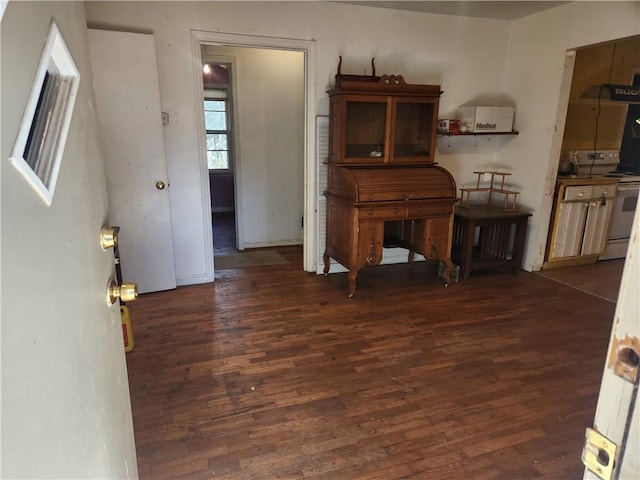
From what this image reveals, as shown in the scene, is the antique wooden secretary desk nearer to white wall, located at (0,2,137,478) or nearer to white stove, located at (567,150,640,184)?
white stove, located at (567,150,640,184)

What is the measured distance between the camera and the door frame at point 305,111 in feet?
10.5

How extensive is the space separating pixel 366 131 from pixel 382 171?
15.5 inches

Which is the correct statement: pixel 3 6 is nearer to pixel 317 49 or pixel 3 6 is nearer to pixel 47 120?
pixel 47 120

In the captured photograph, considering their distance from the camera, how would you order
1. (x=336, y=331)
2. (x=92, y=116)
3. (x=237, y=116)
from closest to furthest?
1. (x=92, y=116)
2. (x=336, y=331)
3. (x=237, y=116)

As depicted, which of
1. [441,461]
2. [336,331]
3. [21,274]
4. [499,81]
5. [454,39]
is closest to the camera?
[21,274]

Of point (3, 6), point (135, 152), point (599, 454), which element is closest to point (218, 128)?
point (135, 152)

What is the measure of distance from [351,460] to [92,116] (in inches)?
60.0

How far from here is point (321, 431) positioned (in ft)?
5.96

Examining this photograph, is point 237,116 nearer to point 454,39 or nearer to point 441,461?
point 454,39

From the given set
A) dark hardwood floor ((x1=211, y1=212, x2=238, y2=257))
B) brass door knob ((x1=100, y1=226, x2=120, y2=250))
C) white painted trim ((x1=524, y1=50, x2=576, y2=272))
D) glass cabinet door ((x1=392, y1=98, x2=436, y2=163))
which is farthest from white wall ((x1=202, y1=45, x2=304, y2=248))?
brass door knob ((x1=100, y1=226, x2=120, y2=250))

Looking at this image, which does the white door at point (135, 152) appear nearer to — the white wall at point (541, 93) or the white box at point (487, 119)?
the white box at point (487, 119)

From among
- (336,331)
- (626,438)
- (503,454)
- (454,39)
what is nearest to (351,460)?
(503,454)

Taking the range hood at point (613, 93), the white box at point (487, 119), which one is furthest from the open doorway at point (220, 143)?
the range hood at point (613, 93)

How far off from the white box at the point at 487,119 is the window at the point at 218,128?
13.0ft
